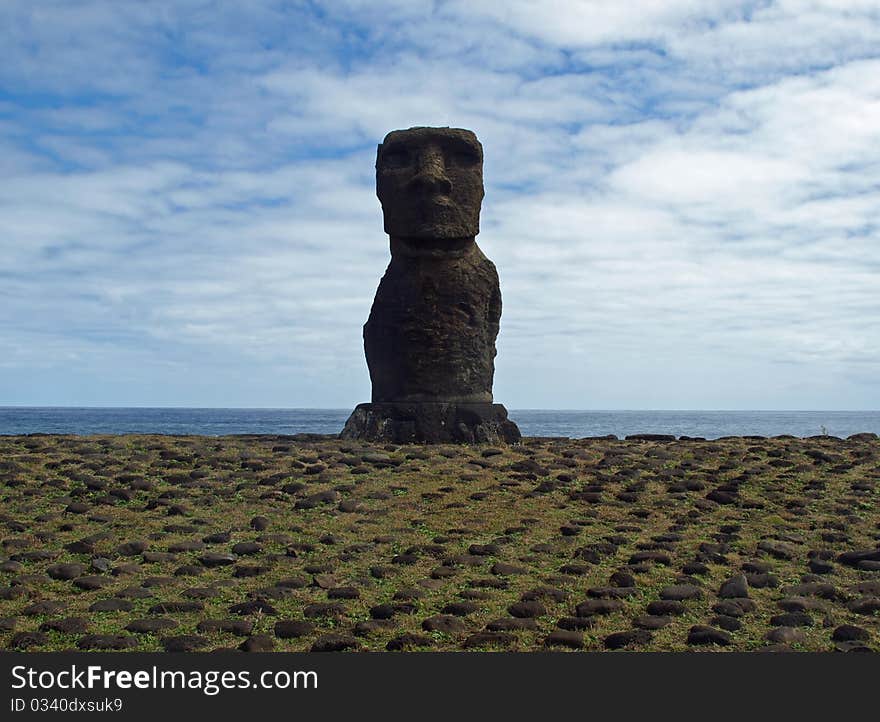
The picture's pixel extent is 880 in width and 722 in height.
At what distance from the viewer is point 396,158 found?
51.6 feet

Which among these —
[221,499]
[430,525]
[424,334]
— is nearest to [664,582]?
[430,525]

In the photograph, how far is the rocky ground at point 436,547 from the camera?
691cm

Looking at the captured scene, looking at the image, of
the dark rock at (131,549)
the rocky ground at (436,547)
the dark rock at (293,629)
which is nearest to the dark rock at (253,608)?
the rocky ground at (436,547)

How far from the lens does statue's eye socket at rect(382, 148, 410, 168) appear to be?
15656 millimetres

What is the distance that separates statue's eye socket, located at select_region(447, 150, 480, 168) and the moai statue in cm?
2

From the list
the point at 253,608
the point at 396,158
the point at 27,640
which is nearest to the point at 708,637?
the point at 253,608

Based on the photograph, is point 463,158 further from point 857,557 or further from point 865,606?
point 865,606

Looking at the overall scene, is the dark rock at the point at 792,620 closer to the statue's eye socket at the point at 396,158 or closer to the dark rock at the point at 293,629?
the dark rock at the point at 293,629

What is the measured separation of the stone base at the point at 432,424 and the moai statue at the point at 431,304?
2cm

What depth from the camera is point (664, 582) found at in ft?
26.9

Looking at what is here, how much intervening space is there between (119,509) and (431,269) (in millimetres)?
6952

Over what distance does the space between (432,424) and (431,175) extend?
403 cm

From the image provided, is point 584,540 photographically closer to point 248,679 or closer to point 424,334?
point 248,679

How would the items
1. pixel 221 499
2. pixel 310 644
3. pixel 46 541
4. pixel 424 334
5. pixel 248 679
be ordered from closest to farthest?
pixel 248 679, pixel 310 644, pixel 46 541, pixel 221 499, pixel 424 334
